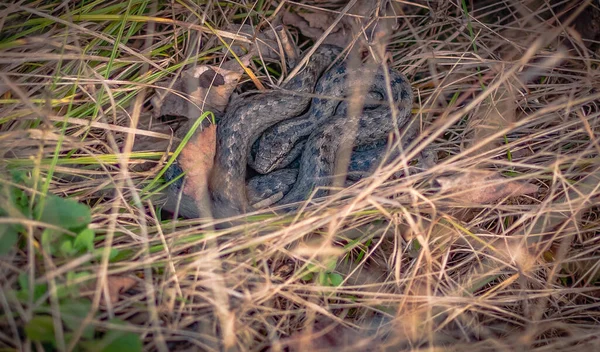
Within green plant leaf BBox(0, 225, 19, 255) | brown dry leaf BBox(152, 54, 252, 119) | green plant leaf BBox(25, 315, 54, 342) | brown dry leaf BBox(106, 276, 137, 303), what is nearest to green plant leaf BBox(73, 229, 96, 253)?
brown dry leaf BBox(106, 276, 137, 303)

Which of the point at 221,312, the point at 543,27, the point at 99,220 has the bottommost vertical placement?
the point at 221,312

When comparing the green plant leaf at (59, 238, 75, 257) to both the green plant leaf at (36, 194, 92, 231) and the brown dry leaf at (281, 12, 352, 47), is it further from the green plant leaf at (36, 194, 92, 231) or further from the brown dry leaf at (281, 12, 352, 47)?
the brown dry leaf at (281, 12, 352, 47)

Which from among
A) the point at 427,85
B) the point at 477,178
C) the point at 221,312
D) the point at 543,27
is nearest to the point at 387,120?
the point at 427,85

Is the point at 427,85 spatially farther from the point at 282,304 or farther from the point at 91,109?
the point at 91,109

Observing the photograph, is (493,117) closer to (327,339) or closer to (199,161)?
(327,339)

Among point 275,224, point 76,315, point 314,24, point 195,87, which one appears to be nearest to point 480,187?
point 275,224

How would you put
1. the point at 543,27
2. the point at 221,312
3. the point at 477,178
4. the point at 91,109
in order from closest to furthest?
the point at 221,312
the point at 477,178
the point at 91,109
the point at 543,27

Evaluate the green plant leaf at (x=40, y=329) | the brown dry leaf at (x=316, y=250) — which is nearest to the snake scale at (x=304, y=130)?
the brown dry leaf at (x=316, y=250)
